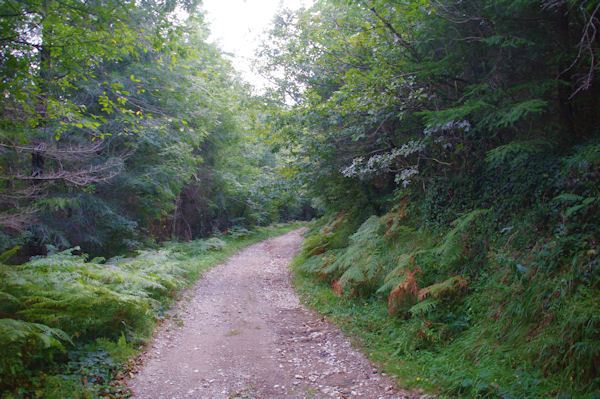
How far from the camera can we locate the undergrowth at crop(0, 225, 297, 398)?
3867 mm

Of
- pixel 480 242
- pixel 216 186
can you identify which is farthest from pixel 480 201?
pixel 216 186

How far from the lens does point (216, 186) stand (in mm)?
21625

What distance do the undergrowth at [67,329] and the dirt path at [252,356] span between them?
452 mm

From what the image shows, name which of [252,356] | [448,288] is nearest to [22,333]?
[252,356]

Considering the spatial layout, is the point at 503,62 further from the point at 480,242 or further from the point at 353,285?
the point at 353,285

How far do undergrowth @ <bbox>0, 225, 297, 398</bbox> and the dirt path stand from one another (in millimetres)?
452

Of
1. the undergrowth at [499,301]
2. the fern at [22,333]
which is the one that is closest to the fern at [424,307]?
the undergrowth at [499,301]

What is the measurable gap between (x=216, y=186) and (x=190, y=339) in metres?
15.8

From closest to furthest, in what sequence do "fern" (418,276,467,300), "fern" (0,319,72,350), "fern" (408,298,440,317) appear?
"fern" (0,319,72,350), "fern" (408,298,440,317), "fern" (418,276,467,300)

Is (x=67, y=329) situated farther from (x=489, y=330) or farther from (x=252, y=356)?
(x=489, y=330)

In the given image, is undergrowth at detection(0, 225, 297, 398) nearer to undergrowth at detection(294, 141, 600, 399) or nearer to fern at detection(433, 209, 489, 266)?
undergrowth at detection(294, 141, 600, 399)

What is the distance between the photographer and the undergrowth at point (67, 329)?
387 centimetres

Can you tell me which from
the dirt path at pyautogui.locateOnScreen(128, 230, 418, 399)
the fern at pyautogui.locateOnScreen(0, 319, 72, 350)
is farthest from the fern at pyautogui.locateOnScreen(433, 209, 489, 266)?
the fern at pyautogui.locateOnScreen(0, 319, 72, 350)

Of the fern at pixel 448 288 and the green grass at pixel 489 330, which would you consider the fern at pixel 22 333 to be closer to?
the green grass at pixel 489 330
